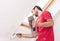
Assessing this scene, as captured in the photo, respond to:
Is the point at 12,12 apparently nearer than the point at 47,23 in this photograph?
No

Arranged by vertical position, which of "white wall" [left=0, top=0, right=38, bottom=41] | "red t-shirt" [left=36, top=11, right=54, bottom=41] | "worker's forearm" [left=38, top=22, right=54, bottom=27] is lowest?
"red t-shirt" [left=36, top=11, right=54, bottom=41]

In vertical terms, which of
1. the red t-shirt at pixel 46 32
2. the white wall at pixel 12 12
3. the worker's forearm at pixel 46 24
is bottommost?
the red t-shirt at pixel 46 32

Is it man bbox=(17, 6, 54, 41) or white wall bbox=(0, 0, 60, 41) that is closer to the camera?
man bbox=(17, 6, 54, 41)

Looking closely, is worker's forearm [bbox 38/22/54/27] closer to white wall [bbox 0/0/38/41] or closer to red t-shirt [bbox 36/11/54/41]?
red t-shirt [bbox 36/11/54/41]

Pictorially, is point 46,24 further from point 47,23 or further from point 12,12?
point 12,12

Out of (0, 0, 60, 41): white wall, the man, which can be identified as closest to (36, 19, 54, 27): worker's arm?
the man

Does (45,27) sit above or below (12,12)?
below

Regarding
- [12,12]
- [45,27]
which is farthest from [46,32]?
[12,12]

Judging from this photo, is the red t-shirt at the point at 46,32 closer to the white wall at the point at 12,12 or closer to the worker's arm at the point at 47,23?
the worker's arm at the point at 47,23

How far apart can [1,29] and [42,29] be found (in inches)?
43.5

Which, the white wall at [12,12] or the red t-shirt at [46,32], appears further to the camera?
the white wall at [12,12]

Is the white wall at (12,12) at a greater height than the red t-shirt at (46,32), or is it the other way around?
the white wall at (12,12)

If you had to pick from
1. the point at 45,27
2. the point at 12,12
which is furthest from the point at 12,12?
the point at 45,27

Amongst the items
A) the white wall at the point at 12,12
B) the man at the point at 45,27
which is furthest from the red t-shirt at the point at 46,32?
the white wall at the point at 12,12
